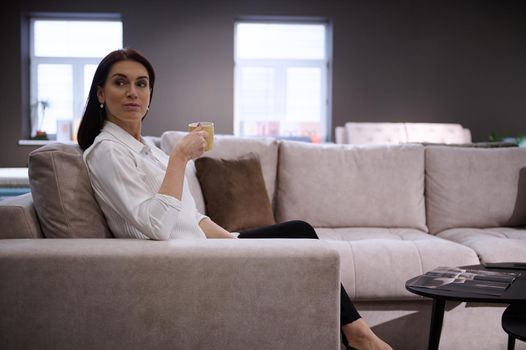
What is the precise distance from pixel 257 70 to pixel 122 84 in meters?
5.92

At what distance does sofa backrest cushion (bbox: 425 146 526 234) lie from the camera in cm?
295

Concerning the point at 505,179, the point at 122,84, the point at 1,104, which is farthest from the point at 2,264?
the point at 1,104

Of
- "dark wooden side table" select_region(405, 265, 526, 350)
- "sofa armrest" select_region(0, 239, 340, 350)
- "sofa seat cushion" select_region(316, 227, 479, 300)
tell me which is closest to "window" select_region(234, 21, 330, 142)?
"sofa seat cushion" select_region(316, 227, 479, 300)

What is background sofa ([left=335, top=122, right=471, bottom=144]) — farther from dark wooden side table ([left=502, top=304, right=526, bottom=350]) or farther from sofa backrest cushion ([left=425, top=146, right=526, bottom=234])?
dark wooden side table ([left=502, top=304, right=526, bottom=350])

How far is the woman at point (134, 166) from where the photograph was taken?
4.62 ft

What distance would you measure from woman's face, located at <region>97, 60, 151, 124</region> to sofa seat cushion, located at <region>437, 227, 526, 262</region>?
5.35 feet

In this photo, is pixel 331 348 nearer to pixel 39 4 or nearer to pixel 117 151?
pixel 117 151

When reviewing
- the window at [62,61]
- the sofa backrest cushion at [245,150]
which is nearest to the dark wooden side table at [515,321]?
the sofa backrest cushion at [245,150]

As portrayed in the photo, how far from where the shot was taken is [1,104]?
7234mm

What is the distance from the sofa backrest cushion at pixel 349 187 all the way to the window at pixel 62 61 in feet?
17.2

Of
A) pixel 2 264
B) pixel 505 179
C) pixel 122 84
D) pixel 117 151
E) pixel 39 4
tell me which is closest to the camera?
pixel 2 264

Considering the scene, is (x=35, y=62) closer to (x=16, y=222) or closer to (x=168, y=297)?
(x=16, y=222)

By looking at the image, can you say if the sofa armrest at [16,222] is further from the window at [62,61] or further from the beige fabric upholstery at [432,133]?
the window at [62,61]

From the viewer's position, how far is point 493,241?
2.48m
